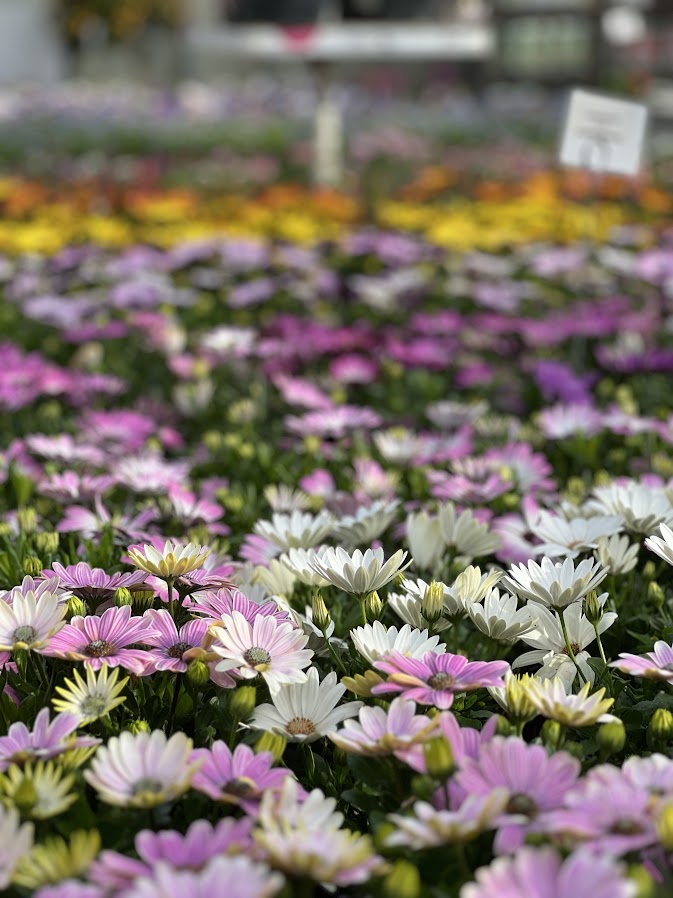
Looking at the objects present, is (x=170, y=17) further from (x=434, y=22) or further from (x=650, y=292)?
(x=650, y=292)

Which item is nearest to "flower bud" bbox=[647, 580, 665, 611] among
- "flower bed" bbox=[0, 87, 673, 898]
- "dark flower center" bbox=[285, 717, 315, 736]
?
"flower bed" bbox=[0, 87, 673, 898]

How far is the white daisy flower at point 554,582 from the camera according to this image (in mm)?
1057

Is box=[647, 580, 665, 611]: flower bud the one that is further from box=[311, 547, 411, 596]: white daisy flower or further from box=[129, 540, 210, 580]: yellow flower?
box=[129, 540, 210, 580]: yellow flower

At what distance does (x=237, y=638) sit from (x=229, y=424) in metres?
1.42

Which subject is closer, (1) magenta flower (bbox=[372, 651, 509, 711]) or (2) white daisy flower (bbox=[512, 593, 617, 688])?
(1) magenta flower (bbox=[372, 651, 509, 711])

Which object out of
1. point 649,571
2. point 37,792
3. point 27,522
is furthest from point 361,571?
point 27,522

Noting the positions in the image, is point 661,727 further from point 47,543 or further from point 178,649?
point 47,543

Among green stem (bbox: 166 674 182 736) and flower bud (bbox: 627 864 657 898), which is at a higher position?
flower bud (bbox: 627 864 657 898)

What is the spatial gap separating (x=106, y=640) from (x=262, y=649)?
148 mm

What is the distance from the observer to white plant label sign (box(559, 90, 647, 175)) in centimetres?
242

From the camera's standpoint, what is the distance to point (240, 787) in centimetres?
87

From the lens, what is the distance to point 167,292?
313 cm

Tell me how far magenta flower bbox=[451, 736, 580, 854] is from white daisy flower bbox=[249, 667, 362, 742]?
162 millimetres

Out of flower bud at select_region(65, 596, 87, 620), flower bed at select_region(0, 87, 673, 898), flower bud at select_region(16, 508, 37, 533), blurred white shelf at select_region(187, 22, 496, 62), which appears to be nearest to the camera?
flower bed at select_region(0, 87, 673, 898)
